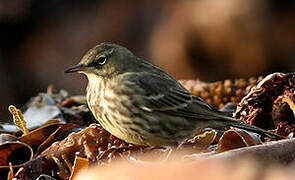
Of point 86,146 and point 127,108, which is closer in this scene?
point 86,146

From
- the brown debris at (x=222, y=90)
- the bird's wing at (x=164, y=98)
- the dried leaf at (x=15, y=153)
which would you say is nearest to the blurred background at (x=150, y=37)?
the brown debris at (x=222, y=90)

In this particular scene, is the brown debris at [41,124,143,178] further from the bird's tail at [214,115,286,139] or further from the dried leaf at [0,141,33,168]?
the bird's tail at [214,115,286,139]

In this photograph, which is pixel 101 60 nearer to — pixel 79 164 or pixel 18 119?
pixel 18 119

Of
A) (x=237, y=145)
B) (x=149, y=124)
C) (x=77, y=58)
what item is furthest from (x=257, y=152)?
(x=77, y=58)

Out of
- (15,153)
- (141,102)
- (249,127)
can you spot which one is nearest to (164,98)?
(141,102)

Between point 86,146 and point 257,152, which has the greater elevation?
point 257,152

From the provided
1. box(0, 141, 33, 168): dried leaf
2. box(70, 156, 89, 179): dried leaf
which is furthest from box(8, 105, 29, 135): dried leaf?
box(70, 156, 89, 179): dried leaf

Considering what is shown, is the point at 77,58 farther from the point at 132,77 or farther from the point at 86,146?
the point at 86,146
